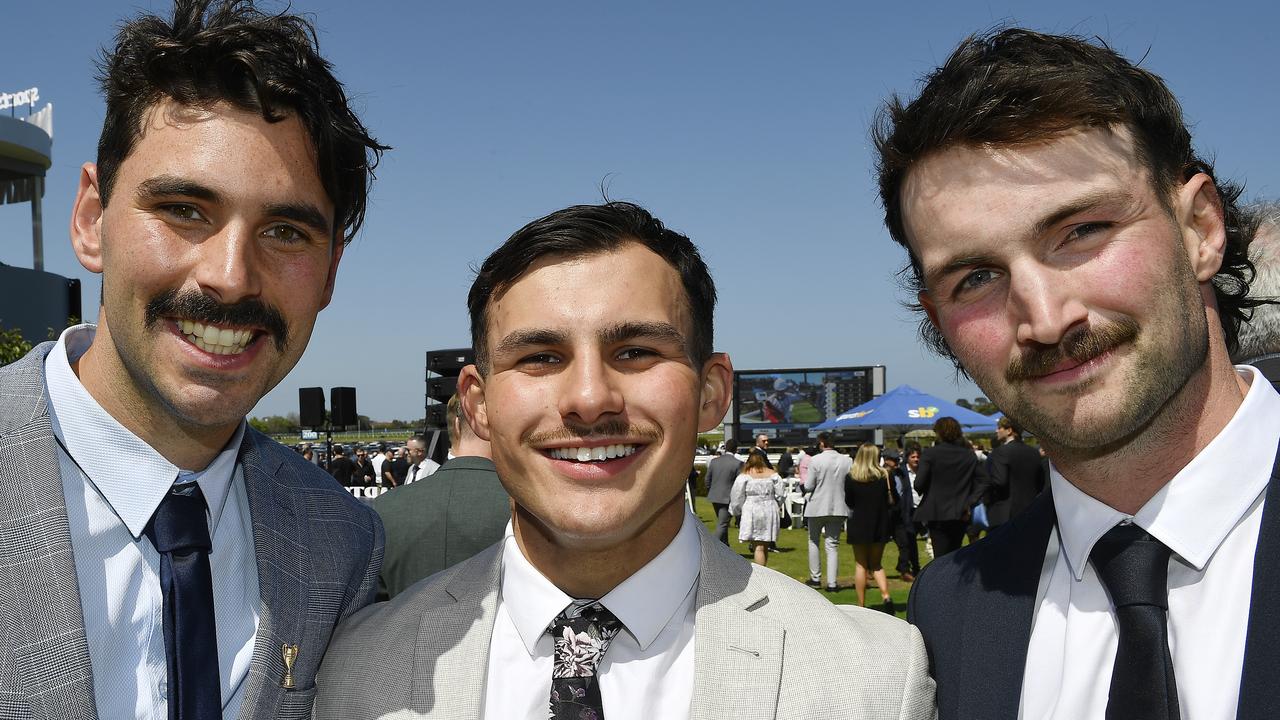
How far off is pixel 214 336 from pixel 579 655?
3.77ft

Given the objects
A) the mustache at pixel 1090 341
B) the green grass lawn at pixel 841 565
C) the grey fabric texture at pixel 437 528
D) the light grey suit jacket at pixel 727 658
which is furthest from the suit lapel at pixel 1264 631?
the green grass lawn at pixel 841 565

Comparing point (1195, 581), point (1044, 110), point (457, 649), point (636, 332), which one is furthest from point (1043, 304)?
point (457, 649)

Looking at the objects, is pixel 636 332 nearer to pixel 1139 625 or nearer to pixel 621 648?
pixel 621 648

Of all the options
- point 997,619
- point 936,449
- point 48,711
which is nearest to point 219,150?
point 48,711

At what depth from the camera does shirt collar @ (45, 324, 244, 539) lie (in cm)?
194

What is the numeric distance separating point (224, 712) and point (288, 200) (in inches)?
47.6

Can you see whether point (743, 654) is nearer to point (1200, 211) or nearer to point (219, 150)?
point (1200, 211)

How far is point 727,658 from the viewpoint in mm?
2078

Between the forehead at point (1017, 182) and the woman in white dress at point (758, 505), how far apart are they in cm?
1055

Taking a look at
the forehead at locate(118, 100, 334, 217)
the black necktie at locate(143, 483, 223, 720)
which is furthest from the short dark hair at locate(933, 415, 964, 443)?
the black necktie at locate(143, 483, 223, 720)

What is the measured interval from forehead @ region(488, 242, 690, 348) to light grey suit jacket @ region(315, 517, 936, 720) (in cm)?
68

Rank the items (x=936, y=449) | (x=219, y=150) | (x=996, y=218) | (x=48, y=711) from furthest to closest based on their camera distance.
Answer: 1. (x=936, y=449)
2. (x=219, y=150)
3. (x=996, y=218)
4. (x=48, y=711)

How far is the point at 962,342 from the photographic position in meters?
2.02

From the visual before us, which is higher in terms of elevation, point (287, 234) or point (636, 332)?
point (287, 234)
